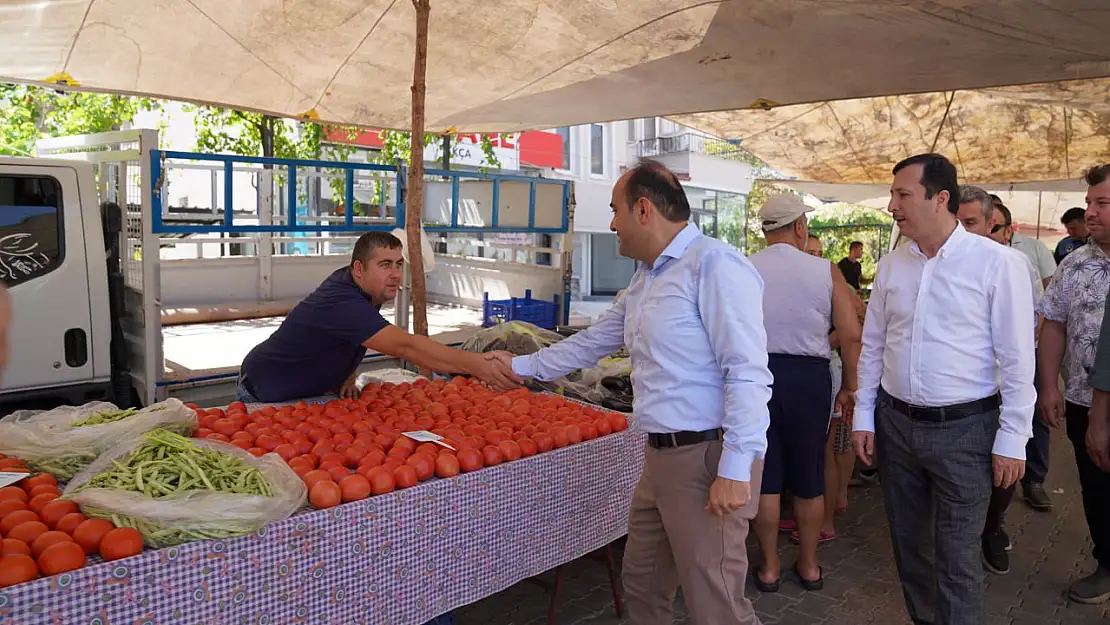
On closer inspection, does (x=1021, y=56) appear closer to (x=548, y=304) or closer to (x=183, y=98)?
(x=548, y=304)

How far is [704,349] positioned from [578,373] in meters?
2.73

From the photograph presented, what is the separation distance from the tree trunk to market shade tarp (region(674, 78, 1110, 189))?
4578mm

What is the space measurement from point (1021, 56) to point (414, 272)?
455 cm

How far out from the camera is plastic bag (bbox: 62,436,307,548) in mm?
2359

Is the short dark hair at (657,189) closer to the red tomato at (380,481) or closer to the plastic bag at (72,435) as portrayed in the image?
the red tomato at (380,481)

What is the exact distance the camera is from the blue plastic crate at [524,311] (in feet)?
26.6

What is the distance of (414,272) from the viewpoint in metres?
5.67

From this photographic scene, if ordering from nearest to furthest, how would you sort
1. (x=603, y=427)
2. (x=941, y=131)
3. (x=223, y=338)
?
(x=603, y=427), (x=223, y=338), (x=941, y=131)

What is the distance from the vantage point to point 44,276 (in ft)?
15.9

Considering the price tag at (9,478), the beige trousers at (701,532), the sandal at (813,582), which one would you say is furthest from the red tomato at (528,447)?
the sandal at (813,582)

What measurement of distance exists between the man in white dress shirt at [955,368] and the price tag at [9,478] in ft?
10.8

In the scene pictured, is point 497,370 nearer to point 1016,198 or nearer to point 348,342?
point 348,342

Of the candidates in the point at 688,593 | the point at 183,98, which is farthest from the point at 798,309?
the point at 183,98

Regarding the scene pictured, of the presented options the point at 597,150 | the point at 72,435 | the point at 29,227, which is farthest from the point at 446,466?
the point at 597,150
